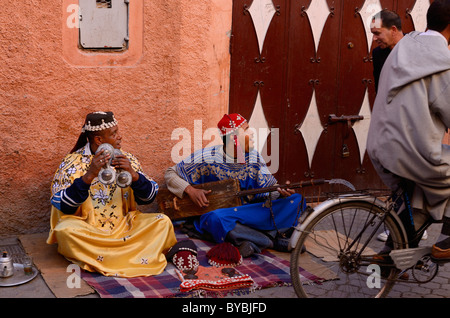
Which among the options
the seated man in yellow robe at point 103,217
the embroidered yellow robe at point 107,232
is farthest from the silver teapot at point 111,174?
the embroidered yellow robe at point 107,232

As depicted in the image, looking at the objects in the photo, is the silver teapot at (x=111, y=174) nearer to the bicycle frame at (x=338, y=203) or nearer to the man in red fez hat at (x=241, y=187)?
the man in red fez hat at (x=241, y=187)

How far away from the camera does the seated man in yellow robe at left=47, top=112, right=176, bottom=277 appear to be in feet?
14.1

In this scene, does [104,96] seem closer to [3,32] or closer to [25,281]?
[3,32]

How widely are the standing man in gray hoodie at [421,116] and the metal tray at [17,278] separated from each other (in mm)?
2478

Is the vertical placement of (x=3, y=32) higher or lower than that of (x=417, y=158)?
higher

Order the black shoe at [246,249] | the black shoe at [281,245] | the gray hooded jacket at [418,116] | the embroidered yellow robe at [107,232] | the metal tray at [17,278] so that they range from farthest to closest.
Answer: the black shoe at [281,245], the black shoe at [246,249], the embroidered yellow robe at [107,232], the metal tray at [17,278], the gray hooded jacket at [418,116]

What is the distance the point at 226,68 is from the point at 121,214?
6.04 feet

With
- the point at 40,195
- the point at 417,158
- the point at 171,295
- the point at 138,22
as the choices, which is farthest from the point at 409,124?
the point at 40,195

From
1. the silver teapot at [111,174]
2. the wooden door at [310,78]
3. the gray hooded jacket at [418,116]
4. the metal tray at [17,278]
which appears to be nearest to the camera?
the gray hooded jacket at [418,116]

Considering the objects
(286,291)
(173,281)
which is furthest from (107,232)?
(286,291)

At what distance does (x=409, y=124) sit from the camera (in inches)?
141

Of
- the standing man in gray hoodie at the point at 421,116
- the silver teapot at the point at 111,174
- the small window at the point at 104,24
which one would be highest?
the small window at the point at 104,24

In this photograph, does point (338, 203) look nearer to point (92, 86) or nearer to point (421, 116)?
point (421, 116)

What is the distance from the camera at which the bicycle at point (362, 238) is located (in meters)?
3.73
